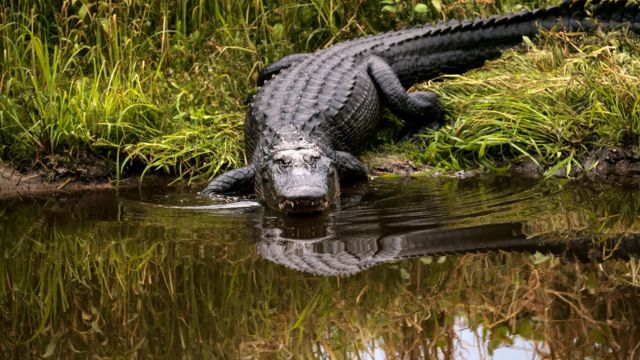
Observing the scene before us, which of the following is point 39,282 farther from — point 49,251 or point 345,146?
point 345,146

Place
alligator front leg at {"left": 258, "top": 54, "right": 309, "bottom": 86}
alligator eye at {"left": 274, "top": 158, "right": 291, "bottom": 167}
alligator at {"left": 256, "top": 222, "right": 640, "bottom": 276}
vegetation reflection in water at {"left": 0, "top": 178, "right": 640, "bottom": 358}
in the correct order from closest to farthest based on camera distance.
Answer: vegetation reflection in water at {"left": 0, "top": 178, "right": 640, "bottom": 358}, alligator at {"left": 256, "top": 222, "right": 640, "bottom": 276}, alligator eye at {"left": 274, "top": 158, "right": 291, "bottom": 167}, alligator front leg at {"left": 258, "top": 54, "right": 309, "bottom": 86}

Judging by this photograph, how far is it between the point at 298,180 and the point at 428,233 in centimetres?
114

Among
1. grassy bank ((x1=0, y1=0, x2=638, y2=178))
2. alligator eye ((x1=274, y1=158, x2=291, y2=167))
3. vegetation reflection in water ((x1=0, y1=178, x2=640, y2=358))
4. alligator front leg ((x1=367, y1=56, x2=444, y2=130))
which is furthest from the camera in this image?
alligator front leg ((x1=367, y1=56, x2=444, y2=130))

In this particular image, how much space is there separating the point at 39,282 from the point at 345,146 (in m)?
2.81

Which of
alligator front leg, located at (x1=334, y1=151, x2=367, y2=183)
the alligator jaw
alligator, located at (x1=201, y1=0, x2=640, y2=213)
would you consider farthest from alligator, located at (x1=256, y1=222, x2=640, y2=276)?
alligator front leg, located at (x1=334, y1=151, x2=367, y2=183)

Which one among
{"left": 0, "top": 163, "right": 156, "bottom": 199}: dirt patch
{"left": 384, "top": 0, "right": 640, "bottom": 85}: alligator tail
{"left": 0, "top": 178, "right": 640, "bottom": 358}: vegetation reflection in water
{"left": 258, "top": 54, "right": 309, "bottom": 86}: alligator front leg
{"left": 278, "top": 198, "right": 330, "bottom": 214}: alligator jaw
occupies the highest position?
{"left": 384, "top": 0, "right": 640, "bottom": 85}: alligator tail

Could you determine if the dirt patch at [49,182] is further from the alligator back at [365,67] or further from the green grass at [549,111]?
the green grass at [549,111]

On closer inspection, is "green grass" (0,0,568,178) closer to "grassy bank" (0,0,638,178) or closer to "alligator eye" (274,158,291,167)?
"grassy bank" (0,0,638,178)

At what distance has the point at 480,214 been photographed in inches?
192

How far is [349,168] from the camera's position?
607 centimetres

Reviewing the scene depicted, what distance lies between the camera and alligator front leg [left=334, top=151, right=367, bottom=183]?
606cm

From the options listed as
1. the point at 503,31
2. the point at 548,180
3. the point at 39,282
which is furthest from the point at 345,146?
the point at 39,282

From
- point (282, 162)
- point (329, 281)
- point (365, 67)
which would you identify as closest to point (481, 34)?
point (365, 67)

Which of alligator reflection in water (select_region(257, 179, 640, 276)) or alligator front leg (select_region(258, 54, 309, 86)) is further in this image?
alligator front leg (select_region(258, 54, 309, 86))
